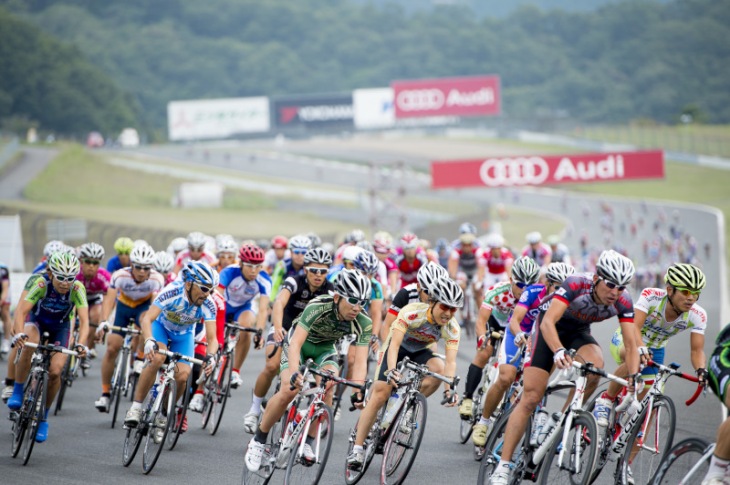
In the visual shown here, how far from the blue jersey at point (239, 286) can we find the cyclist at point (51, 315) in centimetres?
200

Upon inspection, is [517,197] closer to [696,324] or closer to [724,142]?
[724,142]

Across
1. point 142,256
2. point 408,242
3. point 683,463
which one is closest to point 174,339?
point 142,256

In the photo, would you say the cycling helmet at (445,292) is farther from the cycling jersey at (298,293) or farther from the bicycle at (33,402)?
the bicycle at (33,402)

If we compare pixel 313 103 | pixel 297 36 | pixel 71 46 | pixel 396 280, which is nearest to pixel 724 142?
pixel 313 103

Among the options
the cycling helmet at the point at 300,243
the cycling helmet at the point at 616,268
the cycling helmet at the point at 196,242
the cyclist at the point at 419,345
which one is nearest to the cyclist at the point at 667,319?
the cycling helmet at the point at 616,268

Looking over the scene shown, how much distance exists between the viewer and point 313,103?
102 metres

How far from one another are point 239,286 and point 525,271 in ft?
10.4

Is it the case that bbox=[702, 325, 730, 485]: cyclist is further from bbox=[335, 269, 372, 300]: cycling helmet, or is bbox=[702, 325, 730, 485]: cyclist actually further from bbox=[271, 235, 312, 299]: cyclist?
bbox=[271, 235, 312, 299]: cyclist

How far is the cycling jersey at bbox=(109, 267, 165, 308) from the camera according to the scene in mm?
11438

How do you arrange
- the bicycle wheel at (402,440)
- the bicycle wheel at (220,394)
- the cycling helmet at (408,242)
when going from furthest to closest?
the cycling helmet at (408,242) → the bicycle wheel at (220,394) → the bicycle wheel at (402,440)

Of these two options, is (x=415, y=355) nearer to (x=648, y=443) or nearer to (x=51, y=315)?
(x=648, y=443)

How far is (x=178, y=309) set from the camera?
9.23 m

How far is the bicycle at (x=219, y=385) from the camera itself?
1072 cm

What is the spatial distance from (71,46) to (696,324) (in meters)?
103
